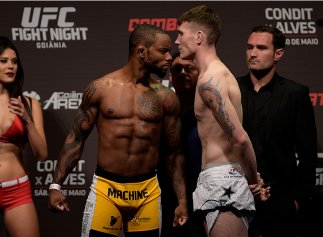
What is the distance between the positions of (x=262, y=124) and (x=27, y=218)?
74.6 inches

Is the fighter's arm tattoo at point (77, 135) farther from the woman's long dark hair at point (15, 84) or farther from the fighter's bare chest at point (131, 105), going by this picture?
the woman's long dark hair at point (15, 84)

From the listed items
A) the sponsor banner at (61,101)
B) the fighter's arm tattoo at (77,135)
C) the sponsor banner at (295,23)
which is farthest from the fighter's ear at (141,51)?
the sponsor banner at (295,23)


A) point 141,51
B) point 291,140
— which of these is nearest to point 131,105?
point 141,51

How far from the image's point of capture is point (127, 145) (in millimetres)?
2051

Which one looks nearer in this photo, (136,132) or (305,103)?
(136,132)

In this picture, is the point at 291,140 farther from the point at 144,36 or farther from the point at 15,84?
the point at 15,84

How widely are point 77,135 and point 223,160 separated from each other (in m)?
0.97

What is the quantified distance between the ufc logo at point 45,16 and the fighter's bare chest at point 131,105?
1.58 meters

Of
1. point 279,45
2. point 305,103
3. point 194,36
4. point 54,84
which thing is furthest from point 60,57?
point 305,103

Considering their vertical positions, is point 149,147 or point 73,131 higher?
point 73,131

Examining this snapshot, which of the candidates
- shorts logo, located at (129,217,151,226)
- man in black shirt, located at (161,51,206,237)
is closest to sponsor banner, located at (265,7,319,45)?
man in black shirt, located at (161,51,206,237)

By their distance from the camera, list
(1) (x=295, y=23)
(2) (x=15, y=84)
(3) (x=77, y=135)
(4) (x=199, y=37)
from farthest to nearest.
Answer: (1) (x=295, y=23)
(2) (x=15, y=84)
(3) (x=77, y=135)
(4) (x=199, y=37)

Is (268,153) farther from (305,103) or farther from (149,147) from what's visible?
(149,147)

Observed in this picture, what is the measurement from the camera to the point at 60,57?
3.33 meters
